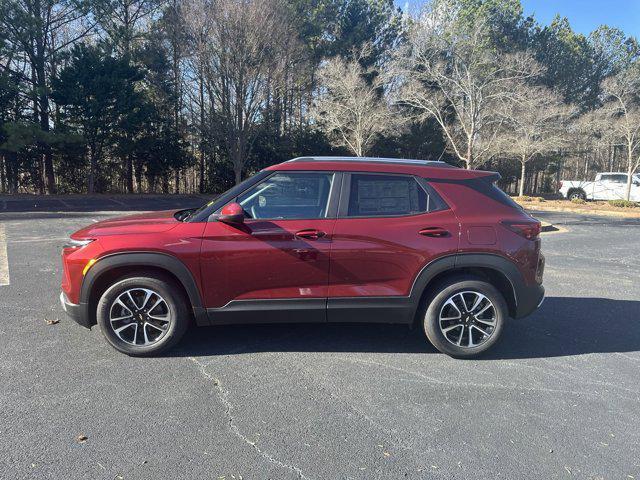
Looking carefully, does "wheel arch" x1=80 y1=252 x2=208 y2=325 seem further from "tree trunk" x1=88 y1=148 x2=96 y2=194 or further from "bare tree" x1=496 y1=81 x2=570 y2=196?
"tree trunk" x1=88 y1=148 x2=96 y2=194

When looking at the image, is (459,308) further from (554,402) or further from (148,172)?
(148,172)

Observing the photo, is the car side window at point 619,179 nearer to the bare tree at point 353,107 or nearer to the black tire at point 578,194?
the black tire at point 578,194

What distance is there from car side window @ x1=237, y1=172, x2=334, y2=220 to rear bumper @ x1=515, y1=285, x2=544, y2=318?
1912 millimetres

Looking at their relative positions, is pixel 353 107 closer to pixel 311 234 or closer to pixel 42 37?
pixel 42 37

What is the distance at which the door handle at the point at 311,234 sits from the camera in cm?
401

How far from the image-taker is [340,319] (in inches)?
166

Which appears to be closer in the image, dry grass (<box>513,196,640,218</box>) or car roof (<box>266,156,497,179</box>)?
car roof (<box>266,156,497,179</box>)

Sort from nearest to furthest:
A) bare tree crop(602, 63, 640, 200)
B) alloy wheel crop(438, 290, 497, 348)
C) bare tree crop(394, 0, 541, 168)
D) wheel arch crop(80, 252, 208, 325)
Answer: wheel arch crop(80, 252, 208, 325), alloy wheel crop(438, 290, 497, 348), bare tree crop(394, 0, 541, 168), bare tree crop(602, 63, 640, 200)

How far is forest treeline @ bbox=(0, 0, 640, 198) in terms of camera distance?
73.7ft

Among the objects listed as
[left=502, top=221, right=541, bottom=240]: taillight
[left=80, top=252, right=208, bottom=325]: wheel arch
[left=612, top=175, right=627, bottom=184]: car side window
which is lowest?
[left=80, top=252, right=208, bottom=325]: wheel arch

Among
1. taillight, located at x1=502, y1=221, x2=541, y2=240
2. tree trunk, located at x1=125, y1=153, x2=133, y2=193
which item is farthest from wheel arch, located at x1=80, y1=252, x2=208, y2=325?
tree trunk, located at x1=125, y1=153, x2=133, y2=193

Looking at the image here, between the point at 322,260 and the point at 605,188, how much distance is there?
28.3 meters

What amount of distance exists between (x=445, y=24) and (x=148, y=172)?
63.0 ft

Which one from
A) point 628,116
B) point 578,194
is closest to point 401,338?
point 628,116
